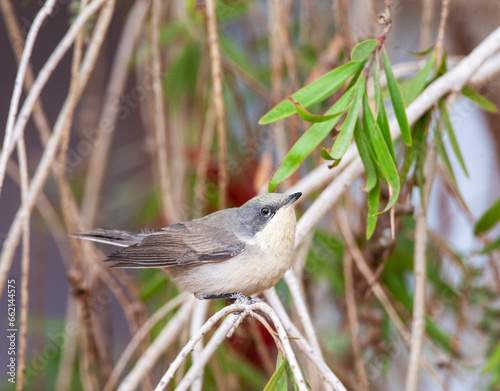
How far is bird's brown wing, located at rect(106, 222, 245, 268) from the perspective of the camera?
173 centimetres

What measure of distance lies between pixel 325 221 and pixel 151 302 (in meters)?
1.24

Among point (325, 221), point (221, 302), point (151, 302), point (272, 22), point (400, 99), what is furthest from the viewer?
point (151, 302)

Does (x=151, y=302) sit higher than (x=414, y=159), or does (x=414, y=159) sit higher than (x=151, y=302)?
(x=151, y=302)

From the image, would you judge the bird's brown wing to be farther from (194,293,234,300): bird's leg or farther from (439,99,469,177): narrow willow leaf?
(439,99,469,177): narrow willow leaf

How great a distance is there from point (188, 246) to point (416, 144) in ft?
2.53

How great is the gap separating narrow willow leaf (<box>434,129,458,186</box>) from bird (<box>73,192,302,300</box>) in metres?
0.53

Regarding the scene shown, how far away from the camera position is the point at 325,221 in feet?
11.8

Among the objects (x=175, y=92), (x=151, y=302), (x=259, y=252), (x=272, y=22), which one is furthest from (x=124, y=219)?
(x=259, y=252)

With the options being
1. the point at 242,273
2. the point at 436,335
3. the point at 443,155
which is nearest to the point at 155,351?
the point at 242,273

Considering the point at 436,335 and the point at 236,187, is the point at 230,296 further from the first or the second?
the point at 236,187

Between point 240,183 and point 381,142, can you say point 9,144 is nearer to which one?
point 381,142

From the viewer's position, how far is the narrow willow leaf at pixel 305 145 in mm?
1442

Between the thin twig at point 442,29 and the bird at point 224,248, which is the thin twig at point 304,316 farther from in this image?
the thin twig at point 442,29

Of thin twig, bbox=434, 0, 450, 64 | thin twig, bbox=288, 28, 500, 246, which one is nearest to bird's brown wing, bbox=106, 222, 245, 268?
thin twig, bbox=288, 28, 500, 246
